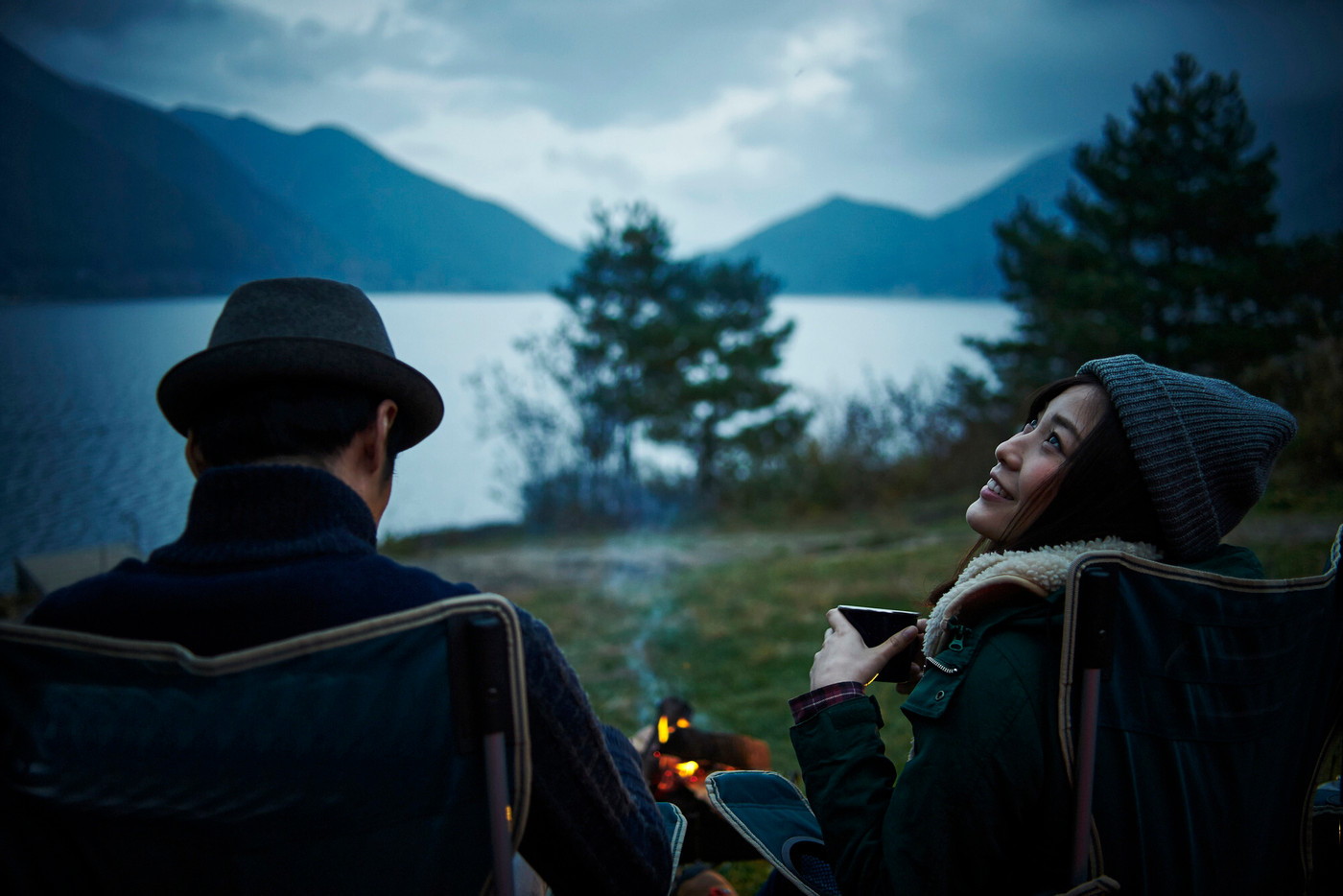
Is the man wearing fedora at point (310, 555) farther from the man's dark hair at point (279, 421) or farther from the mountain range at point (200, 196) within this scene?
the mountain range at point (200, 196)

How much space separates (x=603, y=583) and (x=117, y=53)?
7345mm

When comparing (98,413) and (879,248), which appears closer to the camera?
(98,413)

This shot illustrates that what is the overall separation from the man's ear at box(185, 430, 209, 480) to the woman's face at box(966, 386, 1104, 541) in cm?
137

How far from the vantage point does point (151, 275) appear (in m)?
7.88

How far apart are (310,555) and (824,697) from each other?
94 centimetres

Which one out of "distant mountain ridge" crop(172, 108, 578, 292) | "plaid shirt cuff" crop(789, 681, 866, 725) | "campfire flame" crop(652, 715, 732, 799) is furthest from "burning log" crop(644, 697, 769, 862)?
"distant mountain ridge" crop(172, 108, 578, 292)

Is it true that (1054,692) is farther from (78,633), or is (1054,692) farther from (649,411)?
(649,411)

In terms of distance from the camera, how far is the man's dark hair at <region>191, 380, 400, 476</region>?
1077 millimetres

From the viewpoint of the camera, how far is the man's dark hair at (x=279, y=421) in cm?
108

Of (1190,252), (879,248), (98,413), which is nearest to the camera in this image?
(98,413)

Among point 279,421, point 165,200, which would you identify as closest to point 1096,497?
point 279,421

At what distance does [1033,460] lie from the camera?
4.43ft

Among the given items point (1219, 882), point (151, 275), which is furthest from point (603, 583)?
point (1219, 882)

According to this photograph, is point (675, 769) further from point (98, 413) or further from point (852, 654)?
point (98, 413)
